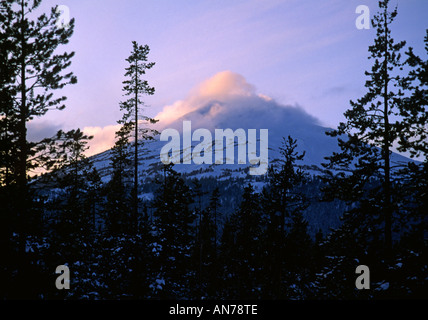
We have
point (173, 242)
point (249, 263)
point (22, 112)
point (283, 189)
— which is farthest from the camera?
point (249, 263)

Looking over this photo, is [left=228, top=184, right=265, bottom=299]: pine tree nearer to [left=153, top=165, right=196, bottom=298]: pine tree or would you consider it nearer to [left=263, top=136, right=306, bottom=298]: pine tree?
[left=153, top=165, right=196, bottom=298]: pine tree

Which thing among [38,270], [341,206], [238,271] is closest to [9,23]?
[38,270]

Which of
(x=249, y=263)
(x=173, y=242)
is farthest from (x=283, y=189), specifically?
(x=249, y=263)

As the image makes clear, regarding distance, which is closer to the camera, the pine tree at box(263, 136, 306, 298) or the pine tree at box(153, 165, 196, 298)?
the pine tree at box(263, 136, 306, 298)

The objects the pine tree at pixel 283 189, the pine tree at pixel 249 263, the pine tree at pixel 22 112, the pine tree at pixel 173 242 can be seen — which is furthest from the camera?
the pine tree at pixel 249 263

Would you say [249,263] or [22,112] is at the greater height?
[22,112]

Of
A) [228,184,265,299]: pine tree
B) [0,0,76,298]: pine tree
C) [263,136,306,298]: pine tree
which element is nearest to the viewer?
[0,0,76,298]: pine tree

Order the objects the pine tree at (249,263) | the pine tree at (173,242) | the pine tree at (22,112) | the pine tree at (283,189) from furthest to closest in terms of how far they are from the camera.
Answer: the pine tree at (249,263), the pine tree at (173,242), the pine tree at (283,189), the pine tree at (22,112)

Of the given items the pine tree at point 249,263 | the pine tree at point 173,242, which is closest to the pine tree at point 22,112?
the pine tree at point 173,242

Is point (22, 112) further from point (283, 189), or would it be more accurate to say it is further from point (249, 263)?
point (249, 263)

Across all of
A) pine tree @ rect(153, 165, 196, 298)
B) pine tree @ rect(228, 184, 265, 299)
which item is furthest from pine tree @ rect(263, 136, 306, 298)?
pine tree @ rect(153, 165, 196, 298)

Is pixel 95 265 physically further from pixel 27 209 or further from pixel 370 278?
pixel 370 278

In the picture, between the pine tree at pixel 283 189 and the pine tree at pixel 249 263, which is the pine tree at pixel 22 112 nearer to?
the pine tree at pixel 283 189

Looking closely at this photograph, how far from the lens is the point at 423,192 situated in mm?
10820
